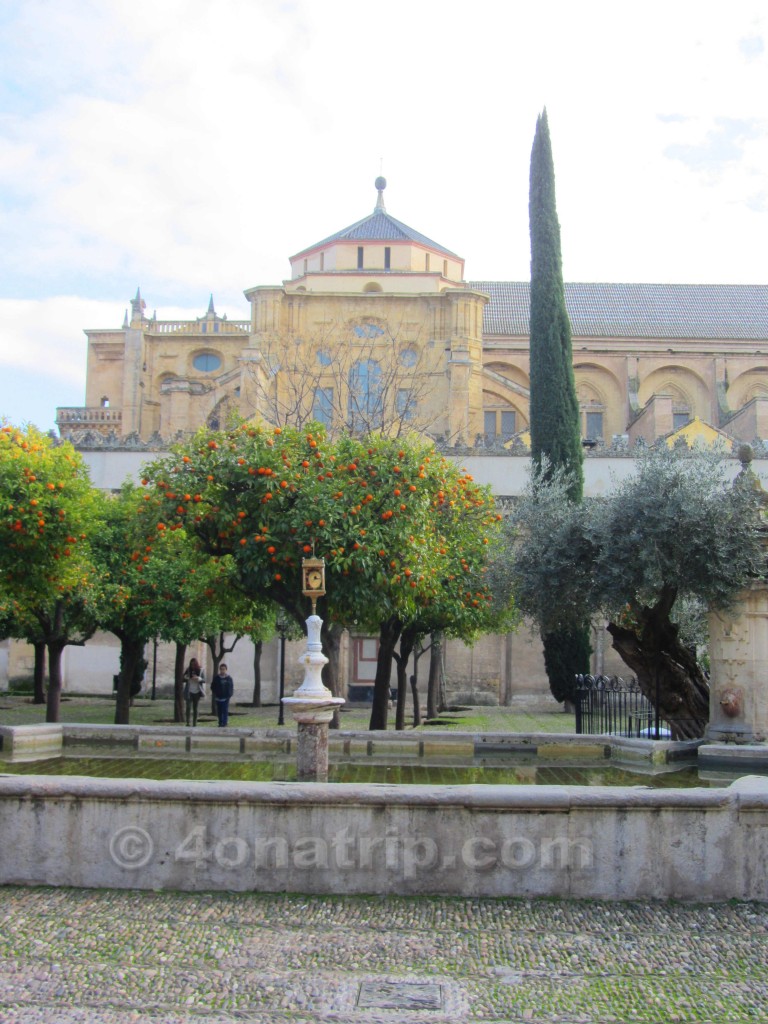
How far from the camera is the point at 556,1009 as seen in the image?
437cm

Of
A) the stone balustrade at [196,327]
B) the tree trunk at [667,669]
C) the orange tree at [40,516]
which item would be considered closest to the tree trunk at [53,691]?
the orange tree at [40,516]

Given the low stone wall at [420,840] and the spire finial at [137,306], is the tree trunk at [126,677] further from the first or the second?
the spire finial at [137,306]

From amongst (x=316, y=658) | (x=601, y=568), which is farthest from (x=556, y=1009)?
(x=601, y=568)

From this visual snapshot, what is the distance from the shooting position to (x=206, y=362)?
45.7m

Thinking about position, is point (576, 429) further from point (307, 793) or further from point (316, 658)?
point (307, 793)

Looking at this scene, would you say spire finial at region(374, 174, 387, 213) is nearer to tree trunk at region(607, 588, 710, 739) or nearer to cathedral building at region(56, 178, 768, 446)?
cathedral building at region(56, 178, 768, 446)

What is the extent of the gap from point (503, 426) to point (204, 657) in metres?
18.8

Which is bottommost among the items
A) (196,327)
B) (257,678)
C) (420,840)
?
(257,678)

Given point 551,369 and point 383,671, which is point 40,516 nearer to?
Result: point 383,671

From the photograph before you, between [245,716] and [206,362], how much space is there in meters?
25.8

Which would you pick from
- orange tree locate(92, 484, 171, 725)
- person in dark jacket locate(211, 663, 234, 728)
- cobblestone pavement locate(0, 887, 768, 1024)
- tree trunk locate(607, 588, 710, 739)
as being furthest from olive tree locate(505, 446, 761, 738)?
person in dark jacket locate(211, 663, 234, 728)

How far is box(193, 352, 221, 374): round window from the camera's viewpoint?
4553 cm

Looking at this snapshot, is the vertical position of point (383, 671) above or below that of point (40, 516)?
below

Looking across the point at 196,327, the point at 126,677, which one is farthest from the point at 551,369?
the point at 196,327
